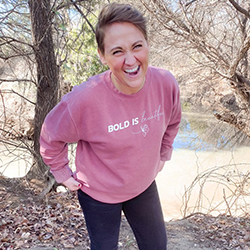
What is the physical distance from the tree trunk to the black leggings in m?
2.79

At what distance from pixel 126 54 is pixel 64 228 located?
2.49 m

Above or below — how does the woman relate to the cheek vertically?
below

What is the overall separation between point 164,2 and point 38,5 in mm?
2045

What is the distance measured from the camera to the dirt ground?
9.68ft

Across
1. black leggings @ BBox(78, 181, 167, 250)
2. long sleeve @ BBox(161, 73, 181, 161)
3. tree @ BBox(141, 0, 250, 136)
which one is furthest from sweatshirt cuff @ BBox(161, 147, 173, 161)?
tree @ BBox(141, 0, 250, 136)

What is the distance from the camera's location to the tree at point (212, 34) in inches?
193

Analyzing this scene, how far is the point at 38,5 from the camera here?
382 cm

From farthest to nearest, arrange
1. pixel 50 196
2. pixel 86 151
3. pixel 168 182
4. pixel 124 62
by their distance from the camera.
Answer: pixel 168 182 → pixel 50 196 → pixel 86 151 → pixel 124 62

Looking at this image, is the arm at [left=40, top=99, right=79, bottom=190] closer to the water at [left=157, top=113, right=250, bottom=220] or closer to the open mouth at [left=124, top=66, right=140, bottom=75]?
the open mouth at [left=124, top=66, right=140, bottom=75]

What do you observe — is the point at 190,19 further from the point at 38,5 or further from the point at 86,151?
the point at 86,151

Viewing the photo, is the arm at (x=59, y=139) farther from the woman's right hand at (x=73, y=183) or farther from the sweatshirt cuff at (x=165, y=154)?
the sweatshirt cuff at (x=165, y=154)

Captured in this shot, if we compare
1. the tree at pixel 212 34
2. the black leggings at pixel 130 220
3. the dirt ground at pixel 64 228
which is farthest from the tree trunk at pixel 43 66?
the black leggings at pixel 130 220

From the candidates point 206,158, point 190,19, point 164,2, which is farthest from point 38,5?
point 206,158

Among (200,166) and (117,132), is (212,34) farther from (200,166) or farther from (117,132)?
(200,166)
